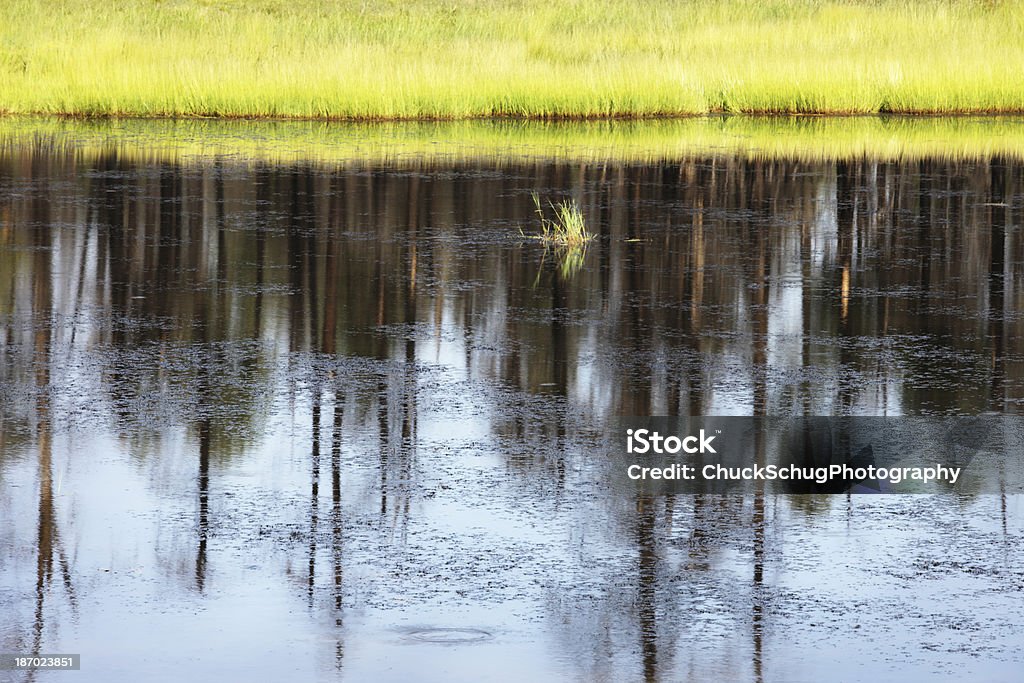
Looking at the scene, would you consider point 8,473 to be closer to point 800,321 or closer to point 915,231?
point 800,321

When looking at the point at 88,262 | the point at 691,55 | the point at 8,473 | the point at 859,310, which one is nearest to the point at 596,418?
the point at 8,473

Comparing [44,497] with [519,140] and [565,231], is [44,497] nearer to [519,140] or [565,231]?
[565,231]

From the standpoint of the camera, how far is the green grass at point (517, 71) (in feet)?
91.2

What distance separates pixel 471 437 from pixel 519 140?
16.3 metres

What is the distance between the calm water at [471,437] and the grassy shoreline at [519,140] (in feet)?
Answer: 16.3

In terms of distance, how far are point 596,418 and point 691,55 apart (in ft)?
75.8

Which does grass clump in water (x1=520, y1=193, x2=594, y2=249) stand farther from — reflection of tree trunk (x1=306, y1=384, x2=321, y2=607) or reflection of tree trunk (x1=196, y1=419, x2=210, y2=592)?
reflection of tree trunk (x1=196, y1=419, x2=210, y2=592)

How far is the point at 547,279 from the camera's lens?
13.6 metres

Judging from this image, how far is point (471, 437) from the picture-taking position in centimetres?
856

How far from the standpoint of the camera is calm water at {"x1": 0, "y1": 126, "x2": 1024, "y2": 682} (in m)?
5.95

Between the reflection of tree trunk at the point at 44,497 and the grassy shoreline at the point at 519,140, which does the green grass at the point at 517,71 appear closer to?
the grassy shoreline at the point at 519,140

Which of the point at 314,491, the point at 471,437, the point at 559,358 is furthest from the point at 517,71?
the point at 314,491

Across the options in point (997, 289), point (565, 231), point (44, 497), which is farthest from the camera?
point (565, 231)

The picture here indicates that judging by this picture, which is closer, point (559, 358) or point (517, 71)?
point (559, 358)
